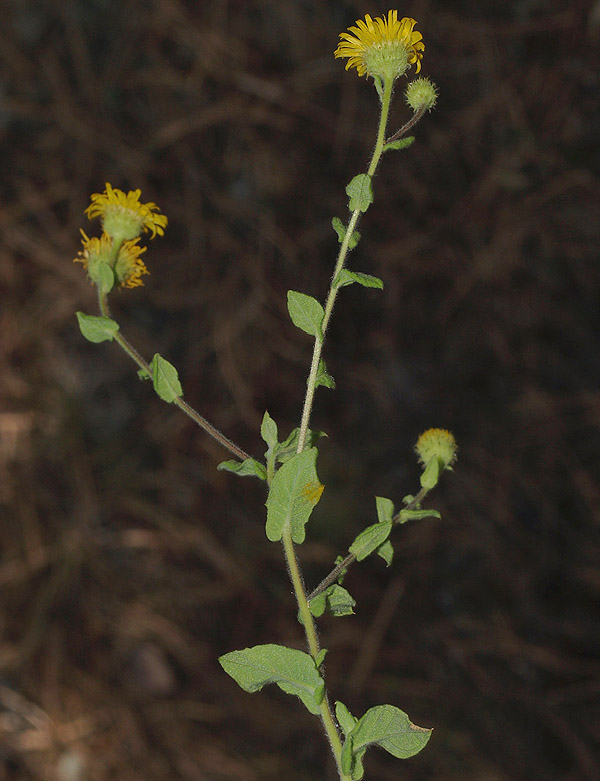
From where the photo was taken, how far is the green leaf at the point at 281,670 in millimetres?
508

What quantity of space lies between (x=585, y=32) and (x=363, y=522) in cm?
140

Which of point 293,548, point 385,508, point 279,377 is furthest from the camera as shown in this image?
point 279,377

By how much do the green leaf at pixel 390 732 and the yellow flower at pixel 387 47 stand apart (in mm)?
450

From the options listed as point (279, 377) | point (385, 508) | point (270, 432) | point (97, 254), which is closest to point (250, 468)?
point (270, 432)

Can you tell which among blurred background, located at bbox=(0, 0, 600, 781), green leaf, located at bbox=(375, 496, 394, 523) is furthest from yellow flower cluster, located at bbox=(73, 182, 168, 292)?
blurred background, located at bbox=(0, 0, 600, 781)

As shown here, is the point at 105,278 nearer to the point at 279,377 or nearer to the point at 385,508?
the point at 385,508

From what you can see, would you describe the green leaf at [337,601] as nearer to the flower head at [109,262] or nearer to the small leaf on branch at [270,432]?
the small leaf on branch at [270,432]

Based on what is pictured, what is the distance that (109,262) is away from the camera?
646 mm

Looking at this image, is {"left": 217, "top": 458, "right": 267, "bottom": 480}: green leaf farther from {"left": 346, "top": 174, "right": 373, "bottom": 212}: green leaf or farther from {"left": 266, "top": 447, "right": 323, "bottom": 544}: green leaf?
{"left": 346, "top": 174, "right": 373, "bottom": 212}: green leaf

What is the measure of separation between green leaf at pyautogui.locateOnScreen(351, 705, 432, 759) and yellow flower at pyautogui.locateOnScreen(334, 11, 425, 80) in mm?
450

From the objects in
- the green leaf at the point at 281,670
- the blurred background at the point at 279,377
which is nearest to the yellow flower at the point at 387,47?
the green leaf at the point at 281,670

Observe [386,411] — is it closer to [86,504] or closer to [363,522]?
[363,522]

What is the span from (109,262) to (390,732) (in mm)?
420

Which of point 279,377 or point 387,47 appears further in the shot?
point 279,377
